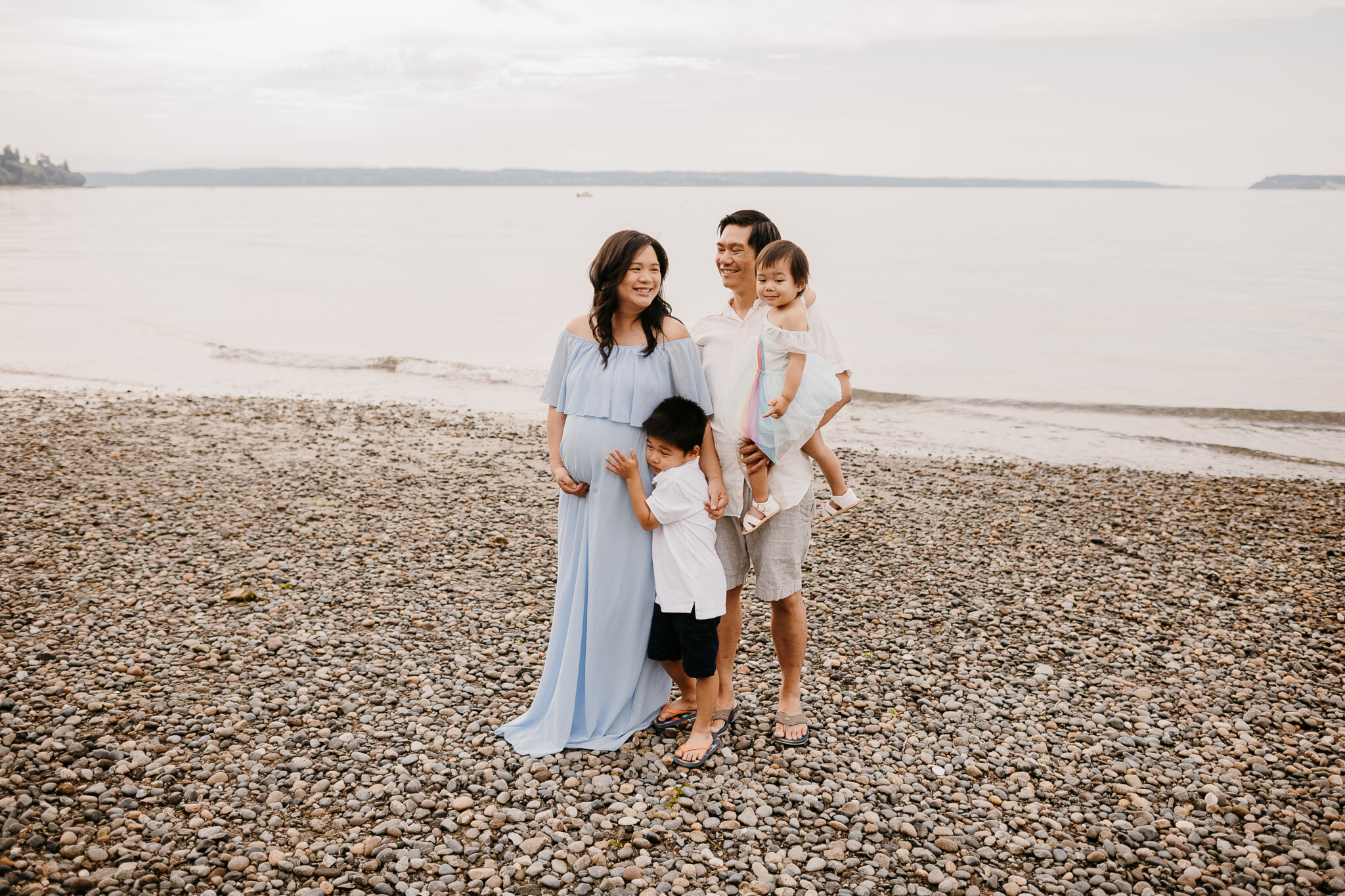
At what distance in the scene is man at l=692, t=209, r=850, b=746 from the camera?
3.94 metres

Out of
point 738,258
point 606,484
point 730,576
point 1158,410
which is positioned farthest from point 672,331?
point 1158,410

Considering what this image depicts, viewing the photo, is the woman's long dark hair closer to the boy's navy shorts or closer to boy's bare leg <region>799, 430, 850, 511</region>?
boy's bare leg <region>799, 430, 850, 511</region>

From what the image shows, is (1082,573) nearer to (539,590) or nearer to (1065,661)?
(1065,661)

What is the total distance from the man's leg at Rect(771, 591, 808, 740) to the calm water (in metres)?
8.50

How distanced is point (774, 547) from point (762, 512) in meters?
0.22

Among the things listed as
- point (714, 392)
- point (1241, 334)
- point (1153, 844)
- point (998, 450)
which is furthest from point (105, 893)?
point (1241, 334)

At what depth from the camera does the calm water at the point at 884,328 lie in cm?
1460

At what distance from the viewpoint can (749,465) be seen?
3910 millimetres

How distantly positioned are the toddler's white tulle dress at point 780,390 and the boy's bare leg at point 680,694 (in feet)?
4.26

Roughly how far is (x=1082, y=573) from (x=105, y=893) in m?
6.69

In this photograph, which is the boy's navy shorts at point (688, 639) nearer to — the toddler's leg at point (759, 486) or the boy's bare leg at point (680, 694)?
the boy's bare leg at point (680, 694)

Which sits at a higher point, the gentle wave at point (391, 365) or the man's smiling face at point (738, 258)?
the man's smiling face at point (738, 258)

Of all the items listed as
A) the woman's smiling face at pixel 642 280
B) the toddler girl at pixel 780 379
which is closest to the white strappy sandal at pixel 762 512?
the toddler girl at pixel 780 379

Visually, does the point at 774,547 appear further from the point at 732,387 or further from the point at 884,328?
the point at 884,328
